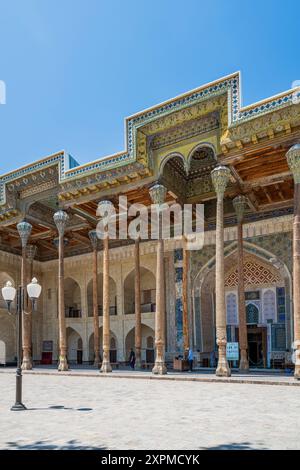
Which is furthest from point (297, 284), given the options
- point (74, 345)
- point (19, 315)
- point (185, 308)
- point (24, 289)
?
point (74, 345)

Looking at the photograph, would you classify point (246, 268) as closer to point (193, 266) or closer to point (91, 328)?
point (193, 266)

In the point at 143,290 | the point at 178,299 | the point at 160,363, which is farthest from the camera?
the point at 143,290

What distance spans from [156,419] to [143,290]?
17.5 meters

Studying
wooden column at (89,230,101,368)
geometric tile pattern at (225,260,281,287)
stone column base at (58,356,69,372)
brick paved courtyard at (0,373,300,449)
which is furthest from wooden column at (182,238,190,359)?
brick paved courtyard at (0,373,300,449)

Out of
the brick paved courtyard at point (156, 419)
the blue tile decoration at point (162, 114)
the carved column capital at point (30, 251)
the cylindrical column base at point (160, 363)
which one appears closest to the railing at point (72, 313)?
the carved column capital at point (30, 251)

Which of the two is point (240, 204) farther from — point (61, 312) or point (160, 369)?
point (61, 312)

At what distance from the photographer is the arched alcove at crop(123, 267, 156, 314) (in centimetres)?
2332

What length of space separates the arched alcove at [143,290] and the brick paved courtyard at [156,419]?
12.7 metres

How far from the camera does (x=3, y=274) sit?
80.8 feet

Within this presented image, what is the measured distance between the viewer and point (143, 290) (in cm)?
2394

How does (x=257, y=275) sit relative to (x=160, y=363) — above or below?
above

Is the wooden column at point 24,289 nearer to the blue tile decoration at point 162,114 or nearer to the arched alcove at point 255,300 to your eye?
the blue tile decoration at point 162,114

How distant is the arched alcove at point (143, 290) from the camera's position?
23317mm
